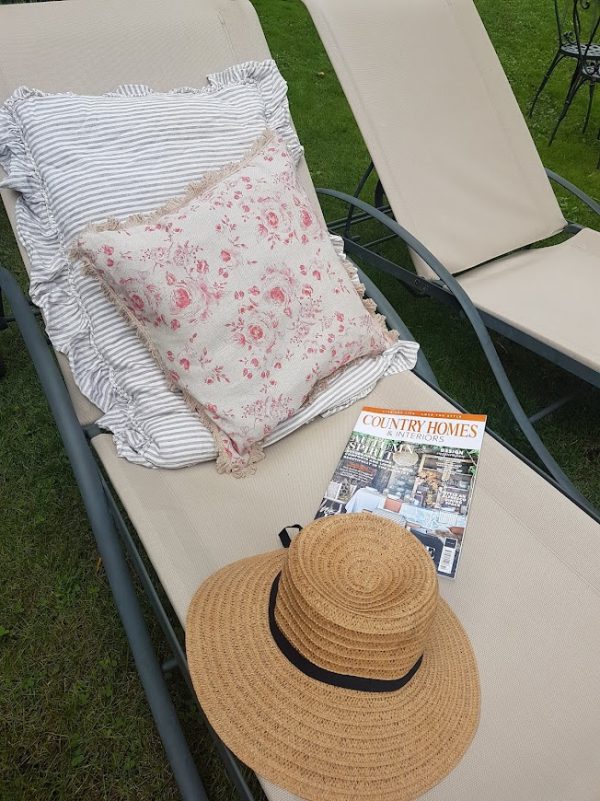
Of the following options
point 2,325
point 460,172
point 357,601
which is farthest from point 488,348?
point 2,325

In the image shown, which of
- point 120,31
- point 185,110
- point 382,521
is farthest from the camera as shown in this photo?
point 120,31

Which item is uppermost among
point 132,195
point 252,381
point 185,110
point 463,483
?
point 185,110

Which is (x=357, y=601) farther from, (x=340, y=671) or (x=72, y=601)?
(x=72, y=601)

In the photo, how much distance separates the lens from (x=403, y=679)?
0.97 m

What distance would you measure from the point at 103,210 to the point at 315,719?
116cm

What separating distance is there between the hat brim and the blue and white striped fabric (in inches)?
20.7

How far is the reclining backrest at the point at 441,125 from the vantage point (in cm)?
221

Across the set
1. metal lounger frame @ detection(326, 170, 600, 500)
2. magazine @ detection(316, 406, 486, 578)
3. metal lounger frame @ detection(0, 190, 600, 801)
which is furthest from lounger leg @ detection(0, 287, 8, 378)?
magazine @ detection(316, 406, 486, 578)

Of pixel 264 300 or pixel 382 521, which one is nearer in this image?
pixel 382 521

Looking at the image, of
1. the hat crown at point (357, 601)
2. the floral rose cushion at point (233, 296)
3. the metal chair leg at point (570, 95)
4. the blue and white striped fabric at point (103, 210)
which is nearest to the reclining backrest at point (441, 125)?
the floral rose cushion at point (233, 296)

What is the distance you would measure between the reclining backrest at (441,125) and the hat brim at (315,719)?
1416mm

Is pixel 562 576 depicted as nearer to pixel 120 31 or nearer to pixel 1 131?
pixel 1 131

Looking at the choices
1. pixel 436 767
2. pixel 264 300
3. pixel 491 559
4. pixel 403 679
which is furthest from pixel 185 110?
pixel 436 767

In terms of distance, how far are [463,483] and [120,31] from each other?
1504 millimetres
